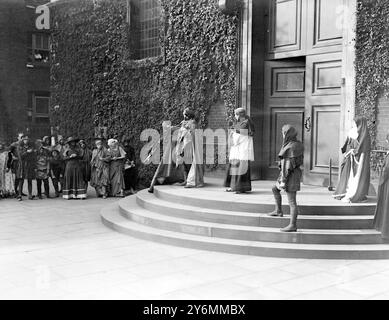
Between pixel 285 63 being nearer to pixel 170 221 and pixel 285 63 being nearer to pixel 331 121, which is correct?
pixel 331 121

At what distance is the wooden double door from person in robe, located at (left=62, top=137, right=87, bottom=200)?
468cm

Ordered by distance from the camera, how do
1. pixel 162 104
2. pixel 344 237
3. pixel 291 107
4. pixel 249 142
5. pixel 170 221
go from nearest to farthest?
1. pixel 344 237
2. pixel 170 221
3. pixel 249 142
4. pixel 291 107
5. pixel 162 104

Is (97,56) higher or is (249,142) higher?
(97,56)

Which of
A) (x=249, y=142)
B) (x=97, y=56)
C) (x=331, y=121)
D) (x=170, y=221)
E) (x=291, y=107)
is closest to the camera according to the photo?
(x=170, y=221)

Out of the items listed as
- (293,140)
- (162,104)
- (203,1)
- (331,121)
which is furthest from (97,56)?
(293,140)

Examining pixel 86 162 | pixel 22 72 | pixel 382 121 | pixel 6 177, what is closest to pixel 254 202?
pixel 382 121

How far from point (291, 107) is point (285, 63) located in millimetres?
1017

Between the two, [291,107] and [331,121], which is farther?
[291,107]

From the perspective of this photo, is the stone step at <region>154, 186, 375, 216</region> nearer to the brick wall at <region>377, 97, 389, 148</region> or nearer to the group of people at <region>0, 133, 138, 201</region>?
the brick wall at <region>377, 97, 389, 148</region>

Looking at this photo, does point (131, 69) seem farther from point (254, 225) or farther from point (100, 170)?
point (254, 225)

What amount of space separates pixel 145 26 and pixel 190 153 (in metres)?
6.62

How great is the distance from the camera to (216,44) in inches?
491

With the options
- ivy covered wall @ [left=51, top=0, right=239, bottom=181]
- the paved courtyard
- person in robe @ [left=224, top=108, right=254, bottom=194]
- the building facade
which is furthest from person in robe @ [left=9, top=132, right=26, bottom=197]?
the building facade

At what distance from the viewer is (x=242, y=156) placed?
923cm
